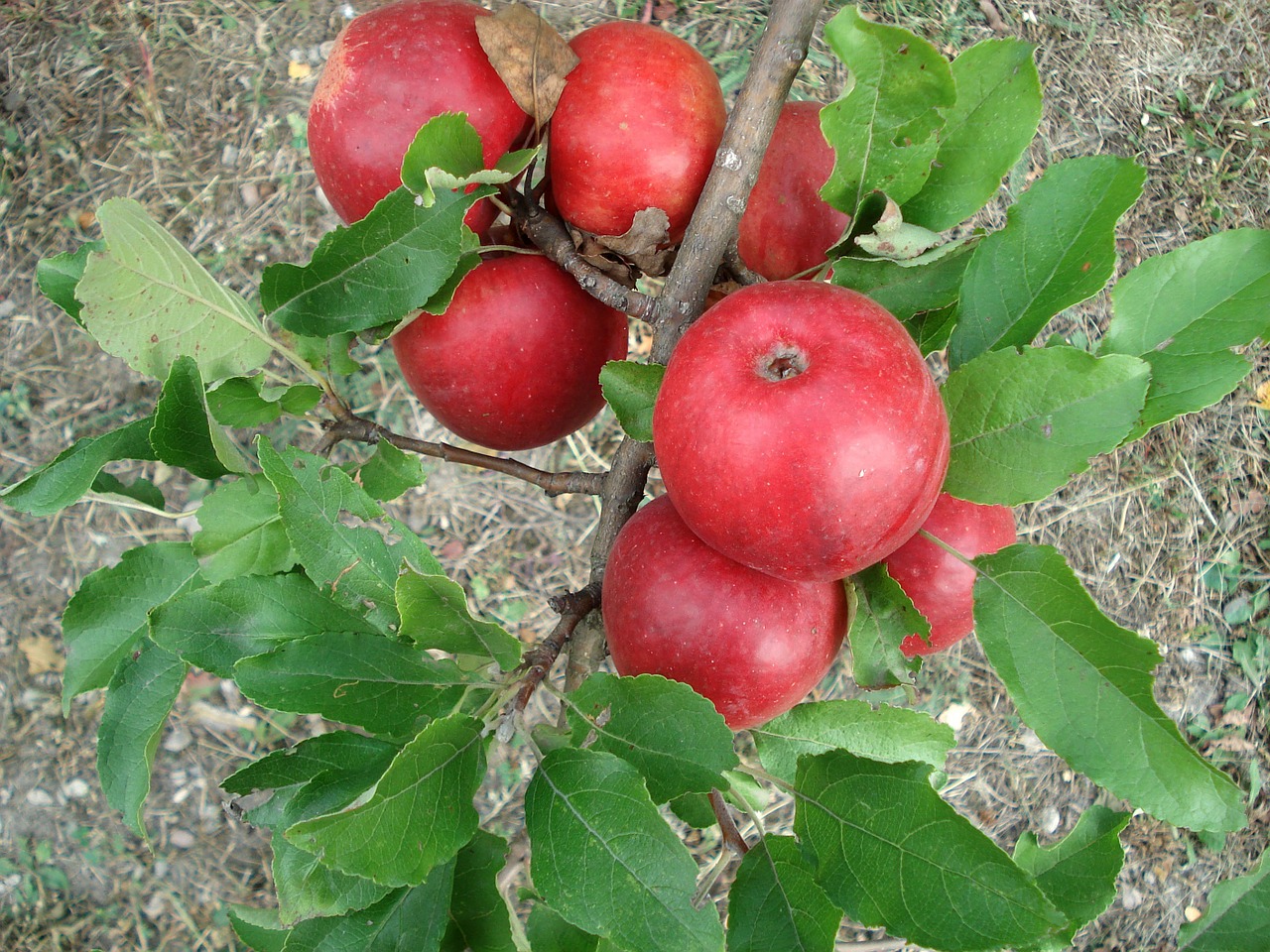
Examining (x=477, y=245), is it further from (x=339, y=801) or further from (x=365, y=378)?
(x=365, y=378)

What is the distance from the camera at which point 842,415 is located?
700 millimetres

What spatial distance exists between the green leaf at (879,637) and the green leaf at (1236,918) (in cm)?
62

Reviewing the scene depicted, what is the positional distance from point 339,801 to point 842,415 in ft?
2.03

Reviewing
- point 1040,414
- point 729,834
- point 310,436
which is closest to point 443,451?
point 729,834

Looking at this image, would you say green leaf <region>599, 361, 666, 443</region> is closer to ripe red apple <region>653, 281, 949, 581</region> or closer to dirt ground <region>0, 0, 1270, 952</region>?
ripe red apple <region>653, 281, 949, 581</region>

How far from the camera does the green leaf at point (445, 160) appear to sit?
83 centimetres

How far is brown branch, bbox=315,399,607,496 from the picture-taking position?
115cm

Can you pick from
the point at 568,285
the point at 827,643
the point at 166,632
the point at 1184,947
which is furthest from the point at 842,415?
the point at 1184,947

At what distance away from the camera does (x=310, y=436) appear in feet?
7.45

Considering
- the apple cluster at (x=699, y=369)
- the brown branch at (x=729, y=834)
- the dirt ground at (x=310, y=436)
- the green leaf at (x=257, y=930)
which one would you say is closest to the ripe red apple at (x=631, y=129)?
the apple cluster at (x=699, y=369)

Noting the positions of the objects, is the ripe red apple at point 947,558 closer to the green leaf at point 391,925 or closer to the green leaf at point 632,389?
the green leaf at point 632,389

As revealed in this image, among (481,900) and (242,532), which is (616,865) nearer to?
(481,900)

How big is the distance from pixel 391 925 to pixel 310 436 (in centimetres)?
155

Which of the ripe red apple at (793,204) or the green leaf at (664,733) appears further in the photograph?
the ripe red apple at (793,204)
